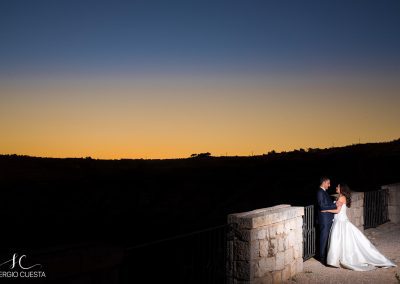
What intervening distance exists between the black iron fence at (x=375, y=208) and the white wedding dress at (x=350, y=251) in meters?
5.61

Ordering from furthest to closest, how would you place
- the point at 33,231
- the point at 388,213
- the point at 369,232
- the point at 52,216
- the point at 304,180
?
1. the point at 52,216
2. the point at 33,231
3. the point at 304,180
4. the point at 388,213
5. the point at 369,232

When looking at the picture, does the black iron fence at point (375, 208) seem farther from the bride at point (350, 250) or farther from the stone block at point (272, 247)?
the stone block at point (272, 247)

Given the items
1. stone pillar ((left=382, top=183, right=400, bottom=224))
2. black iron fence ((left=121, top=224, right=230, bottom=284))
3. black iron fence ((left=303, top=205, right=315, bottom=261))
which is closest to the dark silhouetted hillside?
black iron fence ((left=121, top=224, right=230, bottom=284))

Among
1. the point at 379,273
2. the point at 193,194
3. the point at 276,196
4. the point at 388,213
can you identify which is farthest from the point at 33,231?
the point at 379,273

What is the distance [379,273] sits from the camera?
9984mm

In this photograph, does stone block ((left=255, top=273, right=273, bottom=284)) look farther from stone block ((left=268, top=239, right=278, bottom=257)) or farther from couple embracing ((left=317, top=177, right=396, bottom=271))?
couple embracing ((left=317, top=177, right=396, bottom=271))

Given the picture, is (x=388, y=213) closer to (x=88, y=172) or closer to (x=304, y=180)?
(x=304, y=180)

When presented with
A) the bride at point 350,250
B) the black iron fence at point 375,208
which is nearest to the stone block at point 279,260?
the bride at point 350,250

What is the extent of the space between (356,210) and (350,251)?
351cm

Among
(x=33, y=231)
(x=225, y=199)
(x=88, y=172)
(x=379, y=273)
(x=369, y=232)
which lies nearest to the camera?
(x=379, y=273)

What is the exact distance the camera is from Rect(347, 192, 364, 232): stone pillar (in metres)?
13.4

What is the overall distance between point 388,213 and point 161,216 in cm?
4285

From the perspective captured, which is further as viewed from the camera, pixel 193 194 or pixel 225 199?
pixel 193 194

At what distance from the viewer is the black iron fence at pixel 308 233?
1159cm
